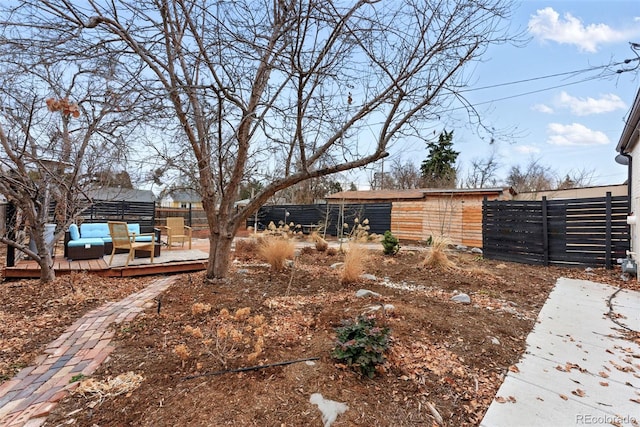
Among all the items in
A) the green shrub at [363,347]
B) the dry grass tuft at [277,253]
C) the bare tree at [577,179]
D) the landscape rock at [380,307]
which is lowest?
the landscape rock at [380,307]

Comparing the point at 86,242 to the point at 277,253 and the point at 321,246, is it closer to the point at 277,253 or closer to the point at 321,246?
the point at 277,253

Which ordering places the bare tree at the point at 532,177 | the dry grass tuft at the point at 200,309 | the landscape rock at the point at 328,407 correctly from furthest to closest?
the bare tree at the point at 532,177, the dry grass tuft at the point at 200,309, the landscape rock at the point at 328,407

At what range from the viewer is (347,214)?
1333 cm

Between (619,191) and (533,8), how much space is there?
12.3 meters

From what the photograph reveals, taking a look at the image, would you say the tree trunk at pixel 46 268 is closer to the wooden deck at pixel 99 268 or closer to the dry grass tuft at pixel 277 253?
the wooden deck at pixel 99 268

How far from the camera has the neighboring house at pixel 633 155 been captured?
4.88m

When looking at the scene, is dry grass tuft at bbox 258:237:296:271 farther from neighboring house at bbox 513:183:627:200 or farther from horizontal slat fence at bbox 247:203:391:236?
neighboring house at bbox 513:183:627:200

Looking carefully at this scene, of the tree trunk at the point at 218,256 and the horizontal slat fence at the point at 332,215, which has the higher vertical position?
the horizontal slat fence at the point at 332,215

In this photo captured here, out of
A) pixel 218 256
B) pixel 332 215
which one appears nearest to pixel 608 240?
pixel 218 256

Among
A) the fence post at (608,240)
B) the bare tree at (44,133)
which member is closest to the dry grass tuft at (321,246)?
the bare tree at (44,133)

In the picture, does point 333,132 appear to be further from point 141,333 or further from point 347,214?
point 347,214

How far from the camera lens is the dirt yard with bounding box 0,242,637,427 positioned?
1.56m

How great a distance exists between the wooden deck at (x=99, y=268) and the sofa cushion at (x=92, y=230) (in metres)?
0.83

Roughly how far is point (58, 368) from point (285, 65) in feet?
10.9
